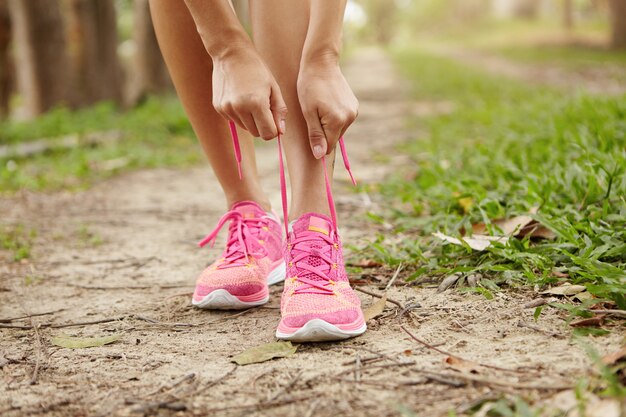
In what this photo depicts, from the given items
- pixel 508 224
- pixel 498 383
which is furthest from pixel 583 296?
pixel 508 224

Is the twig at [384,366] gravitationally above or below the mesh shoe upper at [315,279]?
below

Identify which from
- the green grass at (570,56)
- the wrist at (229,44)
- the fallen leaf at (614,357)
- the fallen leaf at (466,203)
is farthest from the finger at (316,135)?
the green grass at (570,56)

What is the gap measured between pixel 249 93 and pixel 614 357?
0.94m

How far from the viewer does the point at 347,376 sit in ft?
4.22

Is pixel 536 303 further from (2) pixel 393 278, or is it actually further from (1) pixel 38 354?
(1) pixel 38 354

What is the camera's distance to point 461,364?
1278 millimetres

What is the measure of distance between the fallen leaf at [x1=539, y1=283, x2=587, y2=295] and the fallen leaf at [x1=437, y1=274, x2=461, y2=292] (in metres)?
0.24

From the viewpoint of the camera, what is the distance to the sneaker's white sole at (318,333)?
146 cm

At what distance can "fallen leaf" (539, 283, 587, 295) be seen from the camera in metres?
1.57

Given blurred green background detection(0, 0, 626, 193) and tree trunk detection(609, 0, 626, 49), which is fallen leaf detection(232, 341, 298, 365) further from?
tree trunk detection(609, 0, 626, 49)

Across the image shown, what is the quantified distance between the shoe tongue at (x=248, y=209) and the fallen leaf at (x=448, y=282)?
58cm

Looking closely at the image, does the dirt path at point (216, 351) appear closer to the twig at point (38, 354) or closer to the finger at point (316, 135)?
the twig at point (38, 354)

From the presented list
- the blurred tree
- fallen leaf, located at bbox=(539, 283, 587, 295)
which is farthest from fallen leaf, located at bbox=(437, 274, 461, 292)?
the blurred tree

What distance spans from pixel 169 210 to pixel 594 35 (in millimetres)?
16340
